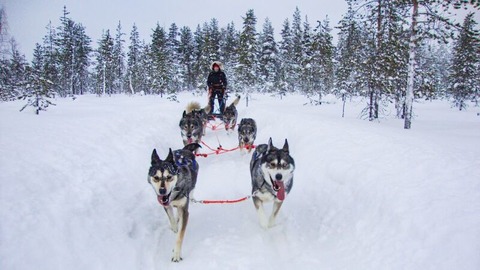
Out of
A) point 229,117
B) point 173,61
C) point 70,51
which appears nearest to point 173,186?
point 229,117

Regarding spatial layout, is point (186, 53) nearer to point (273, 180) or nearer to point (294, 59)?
point (294, 59)

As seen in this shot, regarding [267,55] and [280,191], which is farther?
[267,55]

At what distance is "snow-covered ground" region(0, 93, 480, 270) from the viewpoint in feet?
10.6

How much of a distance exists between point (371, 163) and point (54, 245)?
5.24 m

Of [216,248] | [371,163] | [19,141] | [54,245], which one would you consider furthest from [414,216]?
[19,141]

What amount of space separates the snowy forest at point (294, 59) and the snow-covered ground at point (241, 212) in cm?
824

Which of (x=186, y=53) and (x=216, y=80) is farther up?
(x=186, y=53)

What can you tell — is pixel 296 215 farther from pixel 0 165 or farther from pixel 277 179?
pixel 0 165

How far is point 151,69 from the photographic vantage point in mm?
45000

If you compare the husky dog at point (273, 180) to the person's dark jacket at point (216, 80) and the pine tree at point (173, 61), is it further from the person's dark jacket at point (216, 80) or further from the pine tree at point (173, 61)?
the pine tree at point (173, 61)

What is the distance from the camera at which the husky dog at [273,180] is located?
15.4 feet

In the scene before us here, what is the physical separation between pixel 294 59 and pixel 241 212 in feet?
136

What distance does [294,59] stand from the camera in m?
44.0

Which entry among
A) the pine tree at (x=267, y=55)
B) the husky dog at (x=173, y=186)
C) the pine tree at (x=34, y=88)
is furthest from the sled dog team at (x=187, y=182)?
the pine tree at (x=267, y=55)
